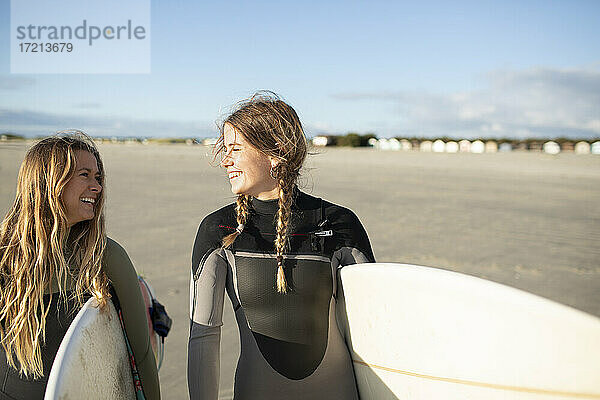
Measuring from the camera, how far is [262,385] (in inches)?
76.2

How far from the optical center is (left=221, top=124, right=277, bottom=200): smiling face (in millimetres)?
1921

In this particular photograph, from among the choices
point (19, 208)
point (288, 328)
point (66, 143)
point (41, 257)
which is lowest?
point (288, 328)

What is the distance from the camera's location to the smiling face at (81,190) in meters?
1.84

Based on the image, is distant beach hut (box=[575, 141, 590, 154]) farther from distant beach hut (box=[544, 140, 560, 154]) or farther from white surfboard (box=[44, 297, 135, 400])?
white surfboard (box=[44, 297, 135, 400])

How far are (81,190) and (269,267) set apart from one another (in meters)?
0.65

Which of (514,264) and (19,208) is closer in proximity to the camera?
(19,208)

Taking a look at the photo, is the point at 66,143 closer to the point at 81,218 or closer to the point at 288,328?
the point at 81,218

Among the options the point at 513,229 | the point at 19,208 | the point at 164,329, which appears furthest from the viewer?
the point at 513,229

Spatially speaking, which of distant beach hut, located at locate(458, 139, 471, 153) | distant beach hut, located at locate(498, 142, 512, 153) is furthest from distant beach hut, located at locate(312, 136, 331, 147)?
distant beach hut, located at locate(498, 142, 512, 153)

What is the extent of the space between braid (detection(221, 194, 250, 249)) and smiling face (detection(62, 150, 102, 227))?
0.44 metres

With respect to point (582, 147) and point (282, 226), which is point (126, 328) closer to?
point (282, 226)

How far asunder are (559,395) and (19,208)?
5.70ft

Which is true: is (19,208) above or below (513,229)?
above

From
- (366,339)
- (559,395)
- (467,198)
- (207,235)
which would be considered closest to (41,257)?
(207,235)
